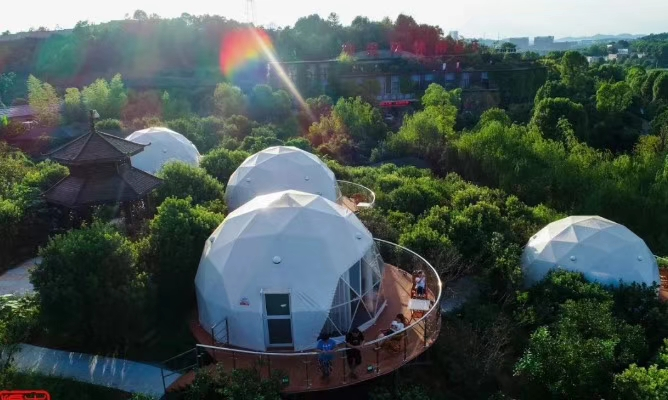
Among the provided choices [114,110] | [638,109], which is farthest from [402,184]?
[638,109]

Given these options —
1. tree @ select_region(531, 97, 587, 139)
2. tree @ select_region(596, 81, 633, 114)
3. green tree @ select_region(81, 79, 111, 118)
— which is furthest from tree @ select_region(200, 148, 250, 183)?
tree @ select_region(596, 81, 633, 114)

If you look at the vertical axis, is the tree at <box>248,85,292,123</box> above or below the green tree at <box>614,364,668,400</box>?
above

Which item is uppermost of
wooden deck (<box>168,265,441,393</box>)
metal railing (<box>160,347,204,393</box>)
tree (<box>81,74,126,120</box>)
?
tree (<box>81,74,126,120</box>)

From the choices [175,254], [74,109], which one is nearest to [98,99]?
[74,109]

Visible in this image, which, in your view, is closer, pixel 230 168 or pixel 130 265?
pixel 130 265

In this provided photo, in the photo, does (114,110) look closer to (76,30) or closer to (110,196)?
(110,196)

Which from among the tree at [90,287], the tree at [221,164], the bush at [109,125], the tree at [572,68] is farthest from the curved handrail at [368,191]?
the tree at [572,68]

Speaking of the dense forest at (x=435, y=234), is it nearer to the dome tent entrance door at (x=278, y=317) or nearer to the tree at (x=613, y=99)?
the tree at (x=613, y=99)

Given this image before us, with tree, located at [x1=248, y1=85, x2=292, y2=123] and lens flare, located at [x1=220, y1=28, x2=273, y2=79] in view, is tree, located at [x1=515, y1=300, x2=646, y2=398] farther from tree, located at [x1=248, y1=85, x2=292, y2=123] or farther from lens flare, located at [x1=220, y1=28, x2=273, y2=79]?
lens flare, located at [x1=220, y1=28, x2=273, y2=79]
